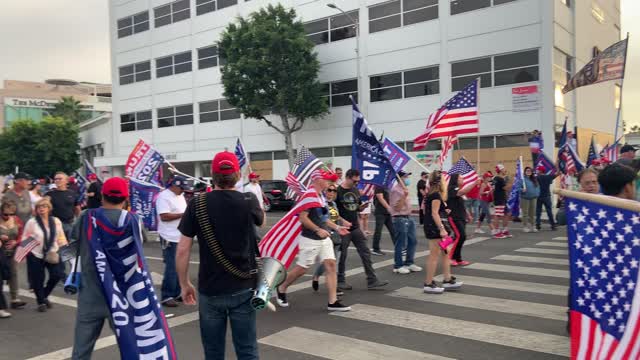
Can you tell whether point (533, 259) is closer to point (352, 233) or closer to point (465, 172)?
point (465, 172)

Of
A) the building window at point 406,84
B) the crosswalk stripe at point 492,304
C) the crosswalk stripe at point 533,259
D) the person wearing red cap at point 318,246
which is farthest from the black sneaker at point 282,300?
the building window at point 406,84

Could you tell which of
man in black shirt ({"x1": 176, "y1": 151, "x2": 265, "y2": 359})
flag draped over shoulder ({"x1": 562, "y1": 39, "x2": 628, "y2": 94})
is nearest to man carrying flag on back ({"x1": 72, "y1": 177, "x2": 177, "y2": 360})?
man in black shirt ({"x1": 176, "y1": 151, "x2": 265, "y2": 359})

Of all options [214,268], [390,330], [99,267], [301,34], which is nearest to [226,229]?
[214,268]

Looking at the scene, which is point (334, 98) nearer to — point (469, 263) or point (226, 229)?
point (469, 263)

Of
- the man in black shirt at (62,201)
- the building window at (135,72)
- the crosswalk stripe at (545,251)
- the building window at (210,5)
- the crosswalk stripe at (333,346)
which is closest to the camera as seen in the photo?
the crosswalk stripe at (333,346)

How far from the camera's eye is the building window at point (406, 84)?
26703 mm

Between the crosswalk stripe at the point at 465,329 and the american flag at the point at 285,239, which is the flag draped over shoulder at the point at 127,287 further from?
the american flag at the point at 285,239

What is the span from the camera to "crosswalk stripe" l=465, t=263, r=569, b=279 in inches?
338

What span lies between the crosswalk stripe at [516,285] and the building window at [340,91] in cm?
2213

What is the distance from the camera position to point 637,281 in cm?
273

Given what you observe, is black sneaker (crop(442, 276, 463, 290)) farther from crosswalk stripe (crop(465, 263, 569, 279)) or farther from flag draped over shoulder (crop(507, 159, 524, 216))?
flag draped over shoulder (crop(507, 159, 524, 216))

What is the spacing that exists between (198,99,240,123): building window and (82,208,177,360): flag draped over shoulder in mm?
31505

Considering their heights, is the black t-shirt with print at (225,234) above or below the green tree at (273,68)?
below

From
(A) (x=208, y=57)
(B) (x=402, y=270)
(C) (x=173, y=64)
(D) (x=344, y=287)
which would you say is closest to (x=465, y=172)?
(B) (x=402, y=270)
